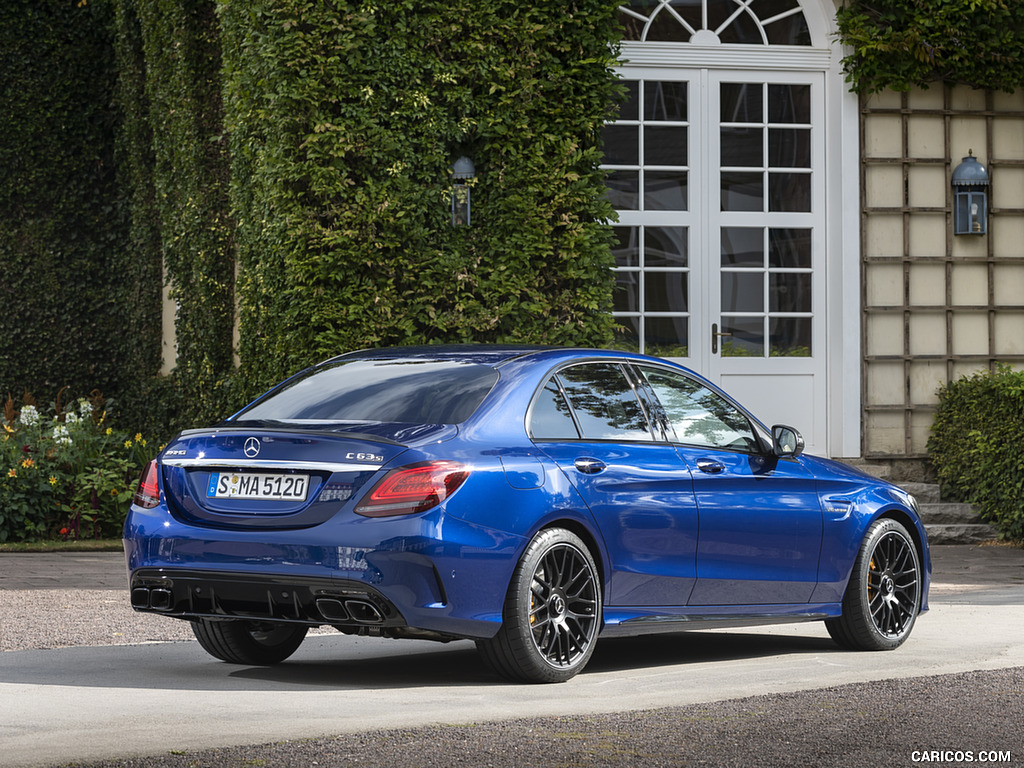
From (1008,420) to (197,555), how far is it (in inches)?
369

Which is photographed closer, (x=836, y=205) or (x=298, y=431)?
(x=298, y=431)

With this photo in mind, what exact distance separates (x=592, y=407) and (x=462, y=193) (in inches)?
261

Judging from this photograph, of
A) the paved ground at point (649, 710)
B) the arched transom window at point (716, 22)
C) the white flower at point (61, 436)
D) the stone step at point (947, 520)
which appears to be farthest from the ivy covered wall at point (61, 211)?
the paved ground at point (649, 710)

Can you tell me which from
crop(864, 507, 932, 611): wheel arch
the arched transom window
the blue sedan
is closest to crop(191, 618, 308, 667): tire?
the blue sedan

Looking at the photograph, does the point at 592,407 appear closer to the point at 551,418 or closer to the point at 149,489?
the point at 551,418

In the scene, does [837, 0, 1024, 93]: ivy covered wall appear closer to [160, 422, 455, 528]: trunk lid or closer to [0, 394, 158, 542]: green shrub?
[0, 394, 158, 542]: green shrub

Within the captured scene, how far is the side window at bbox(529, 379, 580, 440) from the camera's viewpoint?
22.0 feet

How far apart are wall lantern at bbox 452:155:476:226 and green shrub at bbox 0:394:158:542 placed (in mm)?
3733

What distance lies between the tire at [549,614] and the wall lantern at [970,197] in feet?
32.0

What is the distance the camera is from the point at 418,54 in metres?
13.1

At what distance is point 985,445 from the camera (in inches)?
554

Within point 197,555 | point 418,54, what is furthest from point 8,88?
point 197,555

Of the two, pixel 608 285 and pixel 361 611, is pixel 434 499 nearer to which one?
pixel 361 611

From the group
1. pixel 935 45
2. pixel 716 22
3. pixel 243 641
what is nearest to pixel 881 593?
pixel 243 641
